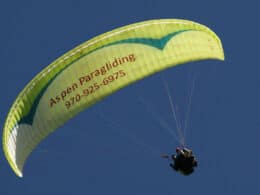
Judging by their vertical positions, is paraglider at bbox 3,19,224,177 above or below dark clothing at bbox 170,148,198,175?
above

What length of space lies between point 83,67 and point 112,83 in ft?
3.36

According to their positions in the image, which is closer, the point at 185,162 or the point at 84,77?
the point at 84,77

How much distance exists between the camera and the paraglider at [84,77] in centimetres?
4447

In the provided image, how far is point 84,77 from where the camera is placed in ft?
146

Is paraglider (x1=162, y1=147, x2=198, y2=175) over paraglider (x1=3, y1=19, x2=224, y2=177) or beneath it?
beneath

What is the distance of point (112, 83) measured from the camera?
44.4 meters

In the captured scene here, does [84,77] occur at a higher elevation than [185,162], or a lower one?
higher

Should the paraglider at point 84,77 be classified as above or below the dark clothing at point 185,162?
above

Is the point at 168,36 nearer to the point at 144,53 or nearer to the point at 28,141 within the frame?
the point at 144,53

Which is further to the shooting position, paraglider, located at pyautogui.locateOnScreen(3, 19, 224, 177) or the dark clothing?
the dark clothing

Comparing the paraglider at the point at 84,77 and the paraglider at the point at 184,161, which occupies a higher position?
the paraglider at the point at 84,77

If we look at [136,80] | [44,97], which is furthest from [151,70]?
[44,97]

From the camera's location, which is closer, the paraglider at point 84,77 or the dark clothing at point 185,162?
the paraglider at point 84,77

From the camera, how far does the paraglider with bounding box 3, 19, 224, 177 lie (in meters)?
44.5
